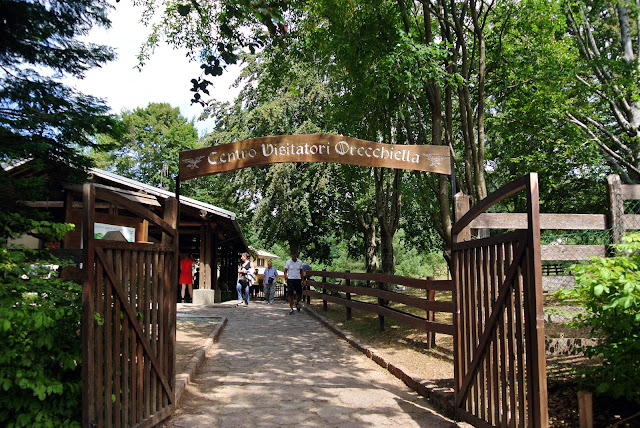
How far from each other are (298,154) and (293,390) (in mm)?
3005

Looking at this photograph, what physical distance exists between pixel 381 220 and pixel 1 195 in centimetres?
1416

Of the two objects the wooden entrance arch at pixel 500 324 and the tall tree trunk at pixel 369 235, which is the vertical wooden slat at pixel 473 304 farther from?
the tall tree trunk at pixel 369 235

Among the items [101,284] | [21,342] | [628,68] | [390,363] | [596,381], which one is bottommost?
[390,363]

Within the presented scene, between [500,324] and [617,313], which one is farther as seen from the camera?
[500,324]

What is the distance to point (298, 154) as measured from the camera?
6.68 metres

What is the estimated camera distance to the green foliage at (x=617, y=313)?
3613mm

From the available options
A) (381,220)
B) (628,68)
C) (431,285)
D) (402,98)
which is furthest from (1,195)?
(628,68)

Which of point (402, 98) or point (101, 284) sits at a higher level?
point (402, 98)

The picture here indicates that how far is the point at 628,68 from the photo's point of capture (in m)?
14.6

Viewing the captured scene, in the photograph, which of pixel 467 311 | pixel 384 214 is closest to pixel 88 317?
pixel 467 311

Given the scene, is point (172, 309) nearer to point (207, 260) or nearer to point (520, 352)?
point (520, 352)

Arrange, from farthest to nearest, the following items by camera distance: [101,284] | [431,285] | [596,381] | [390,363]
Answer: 1. [431,285]
2. [390,363]
3. [596,381]
4. [101,284]

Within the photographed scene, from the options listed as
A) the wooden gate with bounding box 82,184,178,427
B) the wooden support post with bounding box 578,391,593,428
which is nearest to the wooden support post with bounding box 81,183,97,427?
the wooden gate with bounding box 82,184,178,427

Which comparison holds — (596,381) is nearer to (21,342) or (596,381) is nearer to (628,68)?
(21,342)
